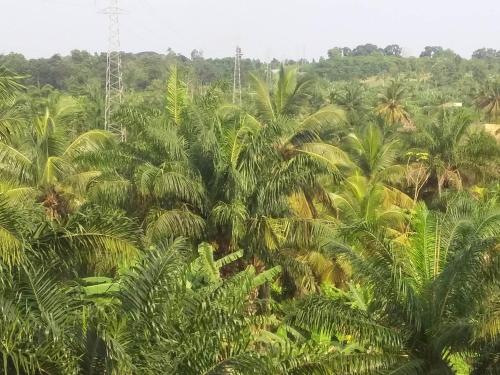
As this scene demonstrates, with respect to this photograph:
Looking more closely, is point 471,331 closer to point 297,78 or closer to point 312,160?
A: point 312,160

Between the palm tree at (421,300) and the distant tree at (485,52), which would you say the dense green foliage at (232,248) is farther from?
the distant tree at (485,52)

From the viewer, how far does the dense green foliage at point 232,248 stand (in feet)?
23.5

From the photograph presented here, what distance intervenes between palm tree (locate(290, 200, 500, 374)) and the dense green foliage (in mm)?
26

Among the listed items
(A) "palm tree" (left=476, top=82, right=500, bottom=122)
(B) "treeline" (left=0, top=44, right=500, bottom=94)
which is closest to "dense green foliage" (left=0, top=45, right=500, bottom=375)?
(A) "palm tree" (left=476, top=82, right=500, bottom=122)

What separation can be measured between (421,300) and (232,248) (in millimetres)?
5077

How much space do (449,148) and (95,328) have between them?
1966cm

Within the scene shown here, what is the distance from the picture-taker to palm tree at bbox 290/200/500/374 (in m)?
9.34

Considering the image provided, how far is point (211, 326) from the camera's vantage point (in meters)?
7.57

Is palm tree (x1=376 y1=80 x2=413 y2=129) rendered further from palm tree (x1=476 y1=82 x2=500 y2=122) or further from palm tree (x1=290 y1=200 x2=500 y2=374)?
palm tree (x1=290 y1=200 x2=500 y2=374)

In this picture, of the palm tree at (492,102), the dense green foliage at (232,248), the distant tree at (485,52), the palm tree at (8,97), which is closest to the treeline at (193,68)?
the palm tree at (492,102)

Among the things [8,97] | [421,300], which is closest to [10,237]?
[8,97]

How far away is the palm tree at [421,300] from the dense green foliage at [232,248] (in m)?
0.03

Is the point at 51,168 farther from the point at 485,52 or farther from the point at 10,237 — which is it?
the point at 485,52

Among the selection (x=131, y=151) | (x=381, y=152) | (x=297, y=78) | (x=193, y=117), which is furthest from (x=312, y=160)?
(x=381, y=152)
